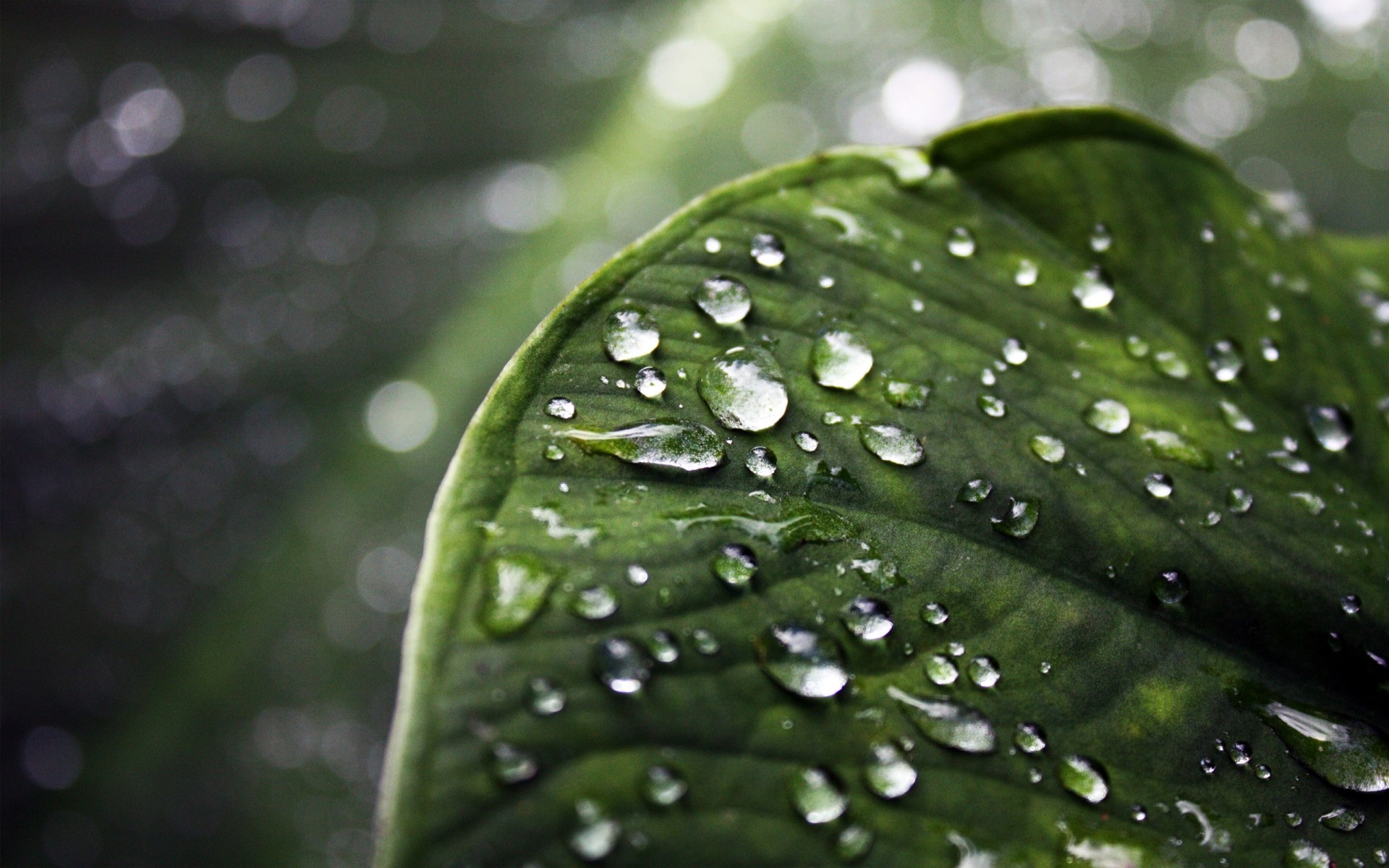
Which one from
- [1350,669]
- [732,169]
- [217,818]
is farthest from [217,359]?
[1350,669]

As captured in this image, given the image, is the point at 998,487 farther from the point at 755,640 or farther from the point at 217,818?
the point at 217,818

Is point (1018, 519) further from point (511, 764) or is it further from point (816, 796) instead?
point (511, 764)

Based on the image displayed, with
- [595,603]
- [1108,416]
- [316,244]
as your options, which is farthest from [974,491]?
[316,244]

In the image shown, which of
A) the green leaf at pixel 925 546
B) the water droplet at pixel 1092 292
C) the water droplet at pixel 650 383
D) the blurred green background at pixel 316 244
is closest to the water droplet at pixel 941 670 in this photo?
the green leaf at pixel 925 546

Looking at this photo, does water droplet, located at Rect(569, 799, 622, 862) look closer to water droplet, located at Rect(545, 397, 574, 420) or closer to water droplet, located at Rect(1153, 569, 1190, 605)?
water droplet, located at Rect(545, 397, 574, 420)

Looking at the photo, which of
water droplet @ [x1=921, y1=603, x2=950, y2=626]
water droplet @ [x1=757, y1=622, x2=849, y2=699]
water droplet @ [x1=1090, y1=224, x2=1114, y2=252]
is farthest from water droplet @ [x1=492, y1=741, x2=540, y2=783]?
water droplet @ [x1=1090, y1=224, x2=1114, y2=252]

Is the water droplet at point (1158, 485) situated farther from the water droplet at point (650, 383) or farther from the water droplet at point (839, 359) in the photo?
the water droplet at point (650, 383)
